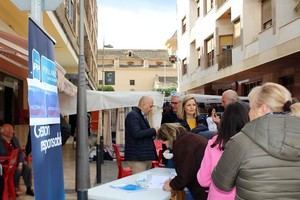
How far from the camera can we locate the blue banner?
13.4 feet

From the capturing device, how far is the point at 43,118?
4461 mm

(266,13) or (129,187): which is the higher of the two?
(266,13)

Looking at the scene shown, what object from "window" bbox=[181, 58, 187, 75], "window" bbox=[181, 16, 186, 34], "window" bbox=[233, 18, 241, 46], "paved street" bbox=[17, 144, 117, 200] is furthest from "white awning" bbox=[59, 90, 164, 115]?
"window" bbox=[181, 16, 186, 34]

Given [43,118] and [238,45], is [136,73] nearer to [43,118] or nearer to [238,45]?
[238,45]

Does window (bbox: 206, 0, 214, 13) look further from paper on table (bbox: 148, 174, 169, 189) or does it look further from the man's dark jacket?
paper on table (bbox: 148, 174, 169, 189)

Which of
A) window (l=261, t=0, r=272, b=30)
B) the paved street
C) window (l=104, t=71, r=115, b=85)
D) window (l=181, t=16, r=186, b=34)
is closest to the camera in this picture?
the paved street

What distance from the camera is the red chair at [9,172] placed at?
8.16 m

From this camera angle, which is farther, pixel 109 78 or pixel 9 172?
pixel 109 78

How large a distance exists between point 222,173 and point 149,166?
4752 millimetres

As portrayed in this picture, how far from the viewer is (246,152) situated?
2.94 meters

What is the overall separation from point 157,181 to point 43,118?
147 centimetres

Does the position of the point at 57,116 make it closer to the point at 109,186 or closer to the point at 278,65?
the point at 109,186

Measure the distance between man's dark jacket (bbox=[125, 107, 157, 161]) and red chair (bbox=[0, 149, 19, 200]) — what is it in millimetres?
2154

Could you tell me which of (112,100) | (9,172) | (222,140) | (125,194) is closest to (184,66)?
(112,100)
